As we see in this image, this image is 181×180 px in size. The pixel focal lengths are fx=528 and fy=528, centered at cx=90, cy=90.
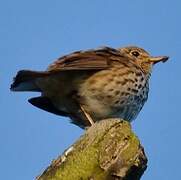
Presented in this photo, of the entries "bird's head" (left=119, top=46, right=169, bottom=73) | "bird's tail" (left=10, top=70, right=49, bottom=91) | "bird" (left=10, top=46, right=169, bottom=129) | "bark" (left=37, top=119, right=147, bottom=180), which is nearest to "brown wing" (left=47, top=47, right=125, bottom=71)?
"bird" (left=10, top=46, right=169, bottom=129)

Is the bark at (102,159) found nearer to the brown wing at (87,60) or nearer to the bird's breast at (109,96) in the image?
the brown wing at (87,60)

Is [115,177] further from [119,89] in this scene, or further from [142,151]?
[119,89]

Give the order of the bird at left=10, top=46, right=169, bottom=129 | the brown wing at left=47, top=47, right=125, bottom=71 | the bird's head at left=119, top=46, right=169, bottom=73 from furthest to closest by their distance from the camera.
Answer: the bird's head at left=119, top=46, right=169, bottom=73 < the bird at left=10, top=46, right=169, bottom=129 < the brown wing at left=47, top=47, right=125, bottom=71

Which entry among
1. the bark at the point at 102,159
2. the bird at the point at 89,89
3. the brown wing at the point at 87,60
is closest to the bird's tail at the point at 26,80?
the bird at the point at 89,89

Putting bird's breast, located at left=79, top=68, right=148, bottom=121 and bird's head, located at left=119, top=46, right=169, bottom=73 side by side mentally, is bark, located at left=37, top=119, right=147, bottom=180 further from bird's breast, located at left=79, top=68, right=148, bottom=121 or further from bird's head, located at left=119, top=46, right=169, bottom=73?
bird's head, located at left=119, top=46, right=169, bottom=73

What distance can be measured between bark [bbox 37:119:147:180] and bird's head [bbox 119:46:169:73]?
6.16 meters

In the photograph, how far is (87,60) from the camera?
7.08 metres

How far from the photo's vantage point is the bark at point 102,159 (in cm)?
243

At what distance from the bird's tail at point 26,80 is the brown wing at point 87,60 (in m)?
0.26

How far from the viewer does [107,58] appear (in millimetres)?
7594

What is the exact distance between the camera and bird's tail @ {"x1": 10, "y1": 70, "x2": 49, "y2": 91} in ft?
19.8

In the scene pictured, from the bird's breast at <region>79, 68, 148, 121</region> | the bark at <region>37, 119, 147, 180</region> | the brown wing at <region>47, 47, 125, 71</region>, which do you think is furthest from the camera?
the bird's breast at <region>79, 68, 148, 121</region>

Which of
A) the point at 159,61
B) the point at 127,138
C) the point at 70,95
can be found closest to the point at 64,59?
the point at 70,95

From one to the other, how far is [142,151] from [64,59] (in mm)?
4306
